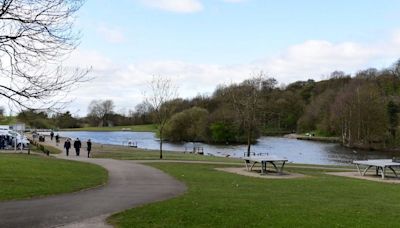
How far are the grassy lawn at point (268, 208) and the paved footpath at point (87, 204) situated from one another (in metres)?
0.65

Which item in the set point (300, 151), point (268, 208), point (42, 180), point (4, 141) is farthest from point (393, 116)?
point (268, 208)

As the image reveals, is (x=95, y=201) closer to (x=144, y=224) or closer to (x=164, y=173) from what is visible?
(x=144, y=224)

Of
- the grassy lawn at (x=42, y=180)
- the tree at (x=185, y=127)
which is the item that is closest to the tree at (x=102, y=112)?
the tree at (x=185, y=127)

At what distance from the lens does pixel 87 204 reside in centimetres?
1301

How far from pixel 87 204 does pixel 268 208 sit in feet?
15.5

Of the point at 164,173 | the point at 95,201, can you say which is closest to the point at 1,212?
the point at 95,201

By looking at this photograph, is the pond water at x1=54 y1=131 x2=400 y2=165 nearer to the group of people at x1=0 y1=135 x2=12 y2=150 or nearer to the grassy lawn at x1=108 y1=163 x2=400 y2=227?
the group of people at x1=0 y1=135 x2=12 y2=150

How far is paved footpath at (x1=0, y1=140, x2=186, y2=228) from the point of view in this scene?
1063 centimetres

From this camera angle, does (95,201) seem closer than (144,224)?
No

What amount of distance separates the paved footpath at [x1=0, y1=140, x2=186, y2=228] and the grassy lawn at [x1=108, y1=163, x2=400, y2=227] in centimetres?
65

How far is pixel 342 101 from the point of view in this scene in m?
85.6

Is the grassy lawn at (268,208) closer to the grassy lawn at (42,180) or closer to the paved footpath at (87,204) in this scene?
the paved footpath at (87,204)

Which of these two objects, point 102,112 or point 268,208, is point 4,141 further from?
point 102,112

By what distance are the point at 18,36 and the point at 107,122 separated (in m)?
177
